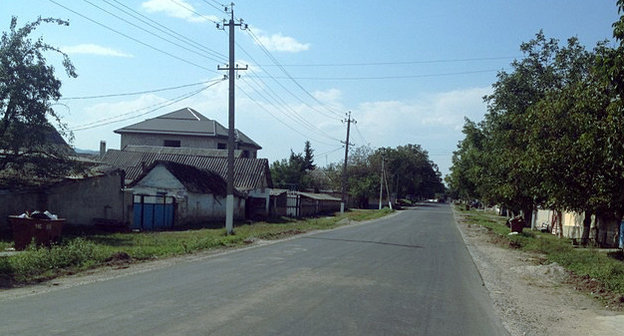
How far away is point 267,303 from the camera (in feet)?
31.3

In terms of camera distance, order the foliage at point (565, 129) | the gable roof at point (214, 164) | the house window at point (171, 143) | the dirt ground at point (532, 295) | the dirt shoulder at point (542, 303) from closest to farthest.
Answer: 1. the dirt shoulder at point (542, 303)
2. the dirt ground at point (532, 295)
3. the foliage at point (565, 129)
4. the gable roof at point (214, 164)
5. the house window at point (171, 143)

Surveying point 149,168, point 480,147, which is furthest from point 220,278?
point 480,147

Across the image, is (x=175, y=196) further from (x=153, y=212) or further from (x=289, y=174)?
(x=289, y=174)

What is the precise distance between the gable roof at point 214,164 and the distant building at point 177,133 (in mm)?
12340

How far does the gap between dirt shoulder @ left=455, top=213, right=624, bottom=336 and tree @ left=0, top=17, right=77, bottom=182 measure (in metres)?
18.5

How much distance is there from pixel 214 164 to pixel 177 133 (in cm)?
1659

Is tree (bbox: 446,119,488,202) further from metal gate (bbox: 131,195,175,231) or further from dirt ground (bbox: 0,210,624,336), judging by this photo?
dirt ground (bbox: 0,210,624,336)

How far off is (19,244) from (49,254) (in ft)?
13.1

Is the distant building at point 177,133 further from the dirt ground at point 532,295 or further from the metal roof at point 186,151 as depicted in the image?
the dirt ground at point 532,295

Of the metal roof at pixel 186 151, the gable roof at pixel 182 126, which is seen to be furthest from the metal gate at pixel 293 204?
the gable roof at pixel 182 126

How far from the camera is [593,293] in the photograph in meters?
13.9

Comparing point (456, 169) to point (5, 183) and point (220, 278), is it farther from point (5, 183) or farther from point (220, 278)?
point (220, 278)

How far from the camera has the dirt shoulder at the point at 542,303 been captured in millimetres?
9562

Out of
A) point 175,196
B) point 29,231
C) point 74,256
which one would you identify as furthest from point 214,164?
point 74,256
